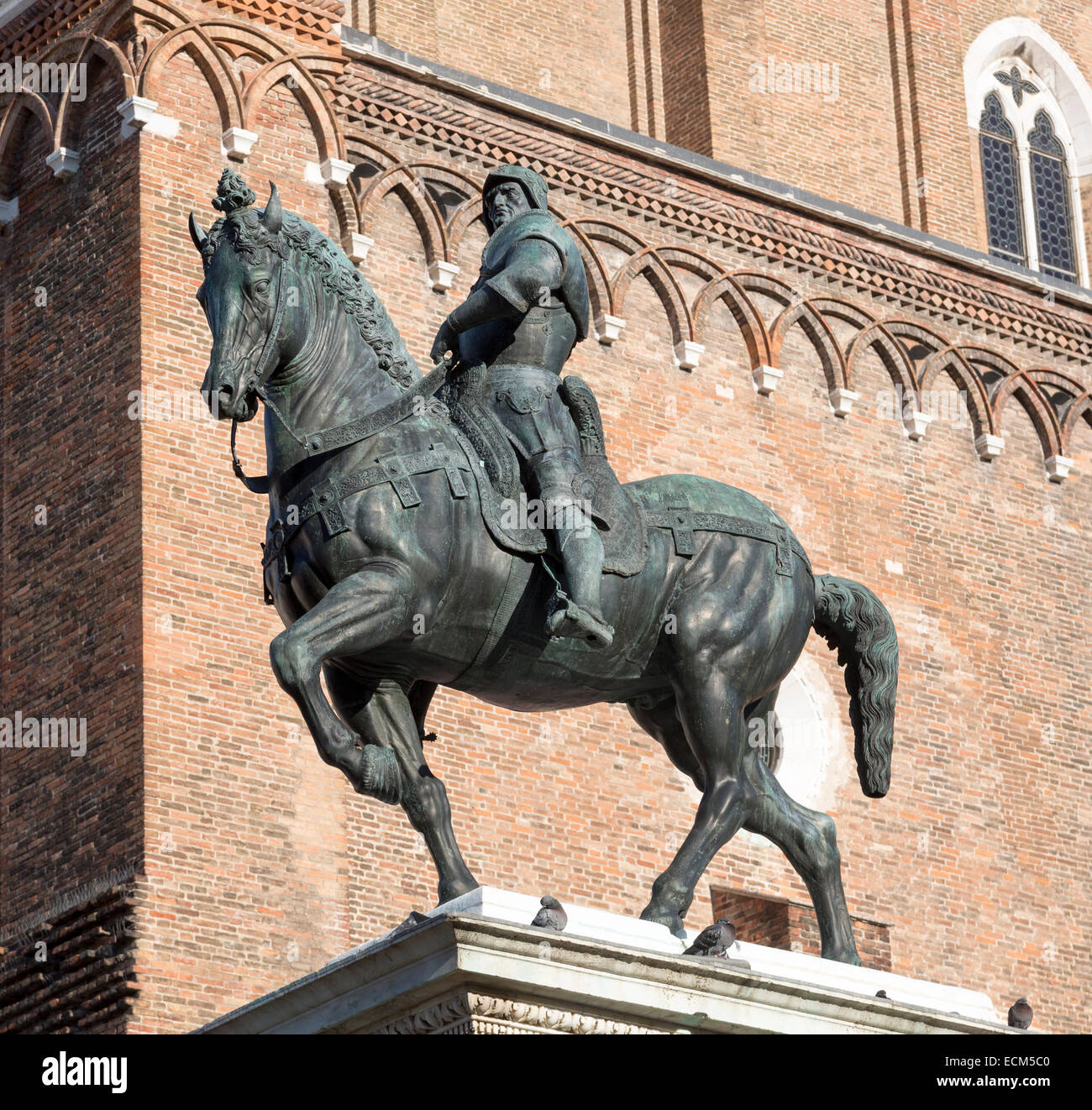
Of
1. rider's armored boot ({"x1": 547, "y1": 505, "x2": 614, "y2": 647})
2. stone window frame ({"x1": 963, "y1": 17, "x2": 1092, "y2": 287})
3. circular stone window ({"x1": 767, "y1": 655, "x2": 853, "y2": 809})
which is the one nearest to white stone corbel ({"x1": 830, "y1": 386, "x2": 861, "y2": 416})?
circular stone window ({"x1": 767, "y1": 655, "x2": 853, "y2": 809})

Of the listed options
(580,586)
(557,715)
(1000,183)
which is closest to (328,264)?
(580,586)

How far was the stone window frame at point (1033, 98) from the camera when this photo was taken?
88.1 feet

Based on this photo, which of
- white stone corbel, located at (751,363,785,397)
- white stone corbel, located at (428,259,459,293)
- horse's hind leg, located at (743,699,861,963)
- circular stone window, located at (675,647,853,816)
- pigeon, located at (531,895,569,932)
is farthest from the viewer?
white stone corbel, located at (751,363,785,397)

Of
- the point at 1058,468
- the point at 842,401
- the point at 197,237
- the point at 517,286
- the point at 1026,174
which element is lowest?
the point at 517,286

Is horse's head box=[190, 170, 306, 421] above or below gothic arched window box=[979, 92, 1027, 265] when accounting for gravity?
below

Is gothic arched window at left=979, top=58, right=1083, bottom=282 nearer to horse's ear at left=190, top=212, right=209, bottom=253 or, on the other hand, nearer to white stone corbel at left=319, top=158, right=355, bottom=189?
white stone corbel at left=319, top=158, right=355, bottom=189

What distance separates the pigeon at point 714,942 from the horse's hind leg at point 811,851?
984 mm

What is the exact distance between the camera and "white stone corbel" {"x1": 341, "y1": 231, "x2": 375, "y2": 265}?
18.4 meters

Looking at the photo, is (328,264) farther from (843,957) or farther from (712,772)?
(843,957)

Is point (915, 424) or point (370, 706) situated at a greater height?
point (915, 424)

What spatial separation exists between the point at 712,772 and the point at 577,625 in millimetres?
1014

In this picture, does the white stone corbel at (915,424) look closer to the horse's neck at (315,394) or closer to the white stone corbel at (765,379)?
the white stone corbel at (765,379)

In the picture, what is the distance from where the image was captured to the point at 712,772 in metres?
10.8
